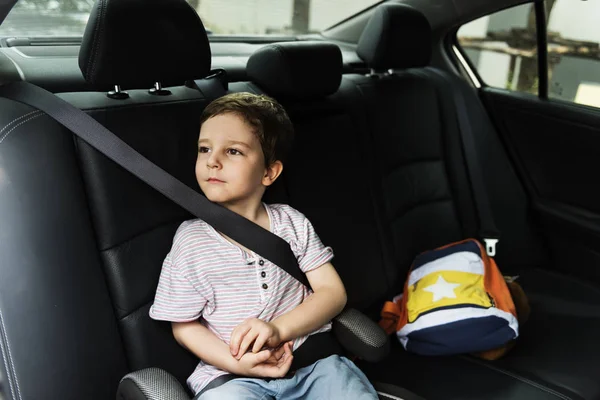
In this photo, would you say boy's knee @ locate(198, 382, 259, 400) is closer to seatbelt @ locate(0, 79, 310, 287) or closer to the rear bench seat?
seatbelt @ locate(0, 79, 310, 287)

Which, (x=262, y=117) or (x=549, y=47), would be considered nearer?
(x=262, y=117)

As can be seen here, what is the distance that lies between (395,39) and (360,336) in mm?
1216

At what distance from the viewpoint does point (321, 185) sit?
209cm

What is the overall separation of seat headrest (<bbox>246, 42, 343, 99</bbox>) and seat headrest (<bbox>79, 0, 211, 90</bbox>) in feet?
1.03

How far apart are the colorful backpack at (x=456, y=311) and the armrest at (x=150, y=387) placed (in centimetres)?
89

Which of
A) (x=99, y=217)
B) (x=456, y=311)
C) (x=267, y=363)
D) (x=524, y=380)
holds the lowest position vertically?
(x=524, y=380)

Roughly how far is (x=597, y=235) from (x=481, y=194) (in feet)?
1.60

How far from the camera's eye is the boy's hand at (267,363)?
145cm

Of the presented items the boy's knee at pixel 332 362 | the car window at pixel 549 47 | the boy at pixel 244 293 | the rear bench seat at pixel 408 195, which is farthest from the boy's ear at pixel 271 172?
the car window at pixel 549 47

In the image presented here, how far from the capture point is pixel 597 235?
103 inches

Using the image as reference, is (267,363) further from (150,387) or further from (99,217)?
(99,217)

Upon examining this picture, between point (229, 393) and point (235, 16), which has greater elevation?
point (235, 16)

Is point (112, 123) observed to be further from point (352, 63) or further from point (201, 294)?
point (352, 63)

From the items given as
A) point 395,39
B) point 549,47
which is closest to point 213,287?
point 395,39
